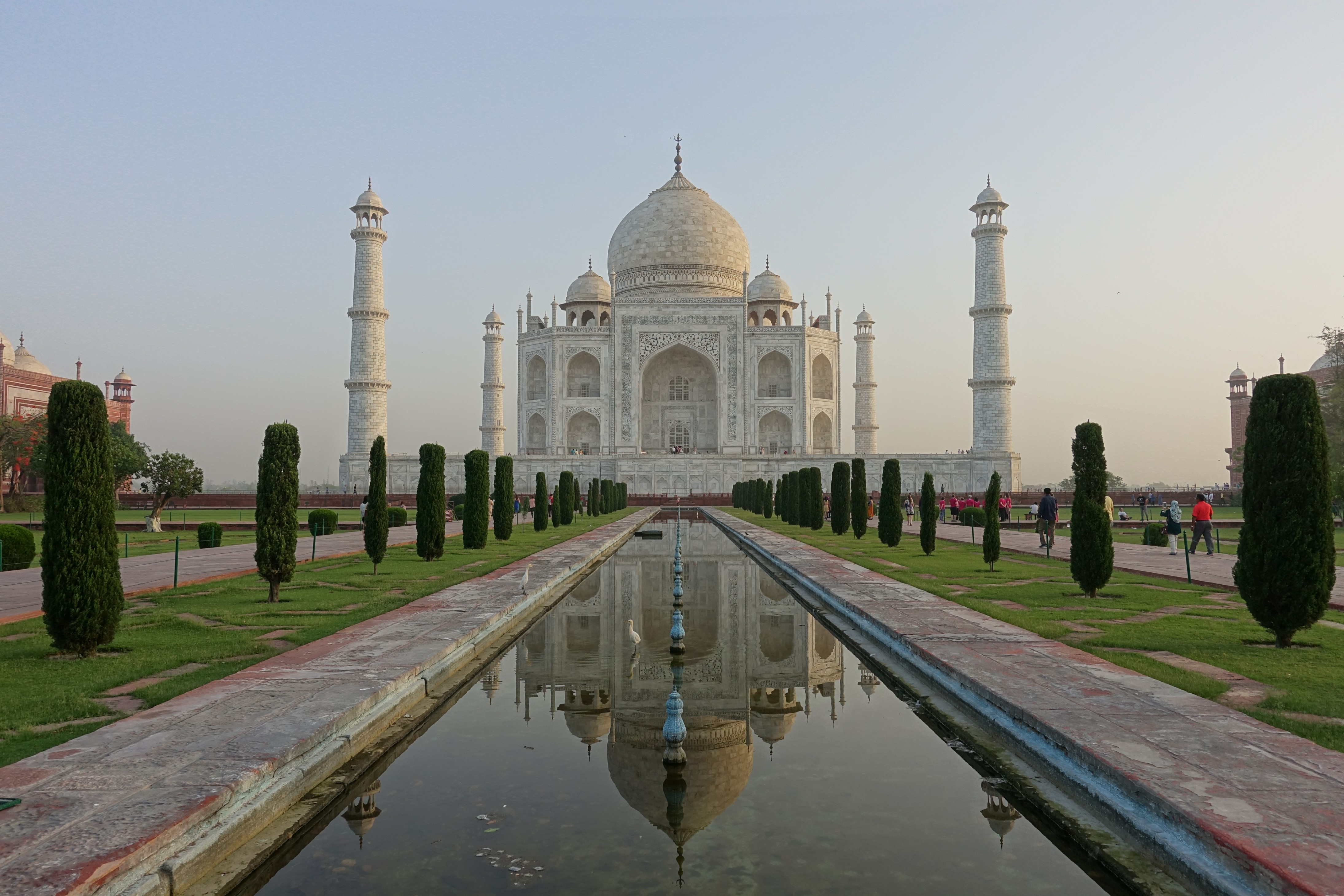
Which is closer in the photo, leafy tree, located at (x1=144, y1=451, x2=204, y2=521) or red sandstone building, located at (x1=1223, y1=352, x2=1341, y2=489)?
leafy tree, located at (x1=144, y1=451, x2=204, y2=521)

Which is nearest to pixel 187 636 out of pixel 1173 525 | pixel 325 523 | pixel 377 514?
pixel 377 514

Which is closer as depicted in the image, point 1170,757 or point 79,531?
point 1170,757

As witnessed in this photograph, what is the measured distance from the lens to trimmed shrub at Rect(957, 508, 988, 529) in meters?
18.1

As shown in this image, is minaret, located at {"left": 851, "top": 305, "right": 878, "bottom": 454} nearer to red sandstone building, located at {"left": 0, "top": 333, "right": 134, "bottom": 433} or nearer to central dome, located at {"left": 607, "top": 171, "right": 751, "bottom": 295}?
central dome, located at {"left": 607, "top": 171, "right": 751, "bottom": 295}

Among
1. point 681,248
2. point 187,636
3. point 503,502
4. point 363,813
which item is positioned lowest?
point 363,813

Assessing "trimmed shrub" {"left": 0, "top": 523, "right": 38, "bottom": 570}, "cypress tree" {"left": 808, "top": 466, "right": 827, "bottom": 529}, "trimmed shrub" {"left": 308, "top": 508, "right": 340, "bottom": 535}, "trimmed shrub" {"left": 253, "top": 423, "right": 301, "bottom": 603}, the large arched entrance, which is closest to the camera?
"trimmed shrub" {"left": 253, "top": 423, "right": 301, "bottom": 603}

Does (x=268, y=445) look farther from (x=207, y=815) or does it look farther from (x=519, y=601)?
(x=207, y=815)

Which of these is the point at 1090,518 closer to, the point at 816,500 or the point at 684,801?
the point at 684,801

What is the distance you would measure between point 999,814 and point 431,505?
10.0 m

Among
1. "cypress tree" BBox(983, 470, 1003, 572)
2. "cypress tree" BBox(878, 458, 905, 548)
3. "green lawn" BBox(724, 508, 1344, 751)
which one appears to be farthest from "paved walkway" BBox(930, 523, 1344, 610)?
"cypress tree" BBox(878, 458, 905, 548)

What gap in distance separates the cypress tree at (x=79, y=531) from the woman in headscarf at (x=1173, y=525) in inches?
514

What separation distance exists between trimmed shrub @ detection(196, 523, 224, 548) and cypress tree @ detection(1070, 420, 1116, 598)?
43.3ft

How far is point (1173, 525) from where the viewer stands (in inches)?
521

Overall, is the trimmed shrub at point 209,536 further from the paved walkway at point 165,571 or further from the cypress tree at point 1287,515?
the cypress tree at point 1287,515
